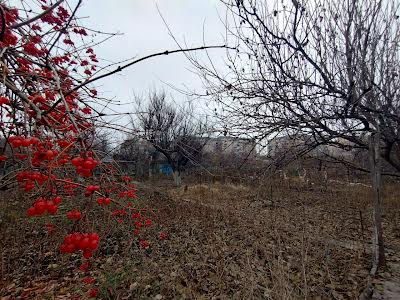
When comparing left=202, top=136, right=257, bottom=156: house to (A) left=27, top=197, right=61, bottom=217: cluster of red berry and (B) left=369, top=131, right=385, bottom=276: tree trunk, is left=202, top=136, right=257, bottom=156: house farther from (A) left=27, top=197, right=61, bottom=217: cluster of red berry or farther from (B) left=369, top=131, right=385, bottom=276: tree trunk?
(A) left=27, top=197, right=61, bottom=217: cluster of red berry

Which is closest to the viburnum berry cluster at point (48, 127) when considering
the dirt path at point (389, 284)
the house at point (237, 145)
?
the house at point (237, 145)

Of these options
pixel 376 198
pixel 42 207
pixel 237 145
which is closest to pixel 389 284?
pixel 376 198

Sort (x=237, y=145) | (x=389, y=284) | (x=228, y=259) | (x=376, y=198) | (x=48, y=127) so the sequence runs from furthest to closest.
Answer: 1. (x=228, y=259)
2. (x=376, y=198)
3. (x=389, y=284)
4. (x=237, y=145)
5. (x=48, y=127)

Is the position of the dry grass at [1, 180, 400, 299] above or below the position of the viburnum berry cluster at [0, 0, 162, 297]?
below

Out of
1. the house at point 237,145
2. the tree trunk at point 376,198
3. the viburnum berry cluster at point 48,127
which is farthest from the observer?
the tree trunk at point 376,198

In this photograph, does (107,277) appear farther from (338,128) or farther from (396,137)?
(396,137)

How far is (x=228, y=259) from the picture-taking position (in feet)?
16.3

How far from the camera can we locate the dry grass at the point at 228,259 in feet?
12.9

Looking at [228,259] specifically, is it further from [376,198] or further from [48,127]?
[48,127]

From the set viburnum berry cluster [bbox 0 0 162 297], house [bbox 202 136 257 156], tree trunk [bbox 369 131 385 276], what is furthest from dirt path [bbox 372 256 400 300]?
viburnum berry cluster [bbox 0 0 162 297]

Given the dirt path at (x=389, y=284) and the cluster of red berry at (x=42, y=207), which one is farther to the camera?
the dirt path at (x=389, y=284)

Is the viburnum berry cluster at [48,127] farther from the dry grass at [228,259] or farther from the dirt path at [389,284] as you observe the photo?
the dirt path at [389,284]

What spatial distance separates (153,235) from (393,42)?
18.4 feet

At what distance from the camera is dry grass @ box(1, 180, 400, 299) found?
392cm
